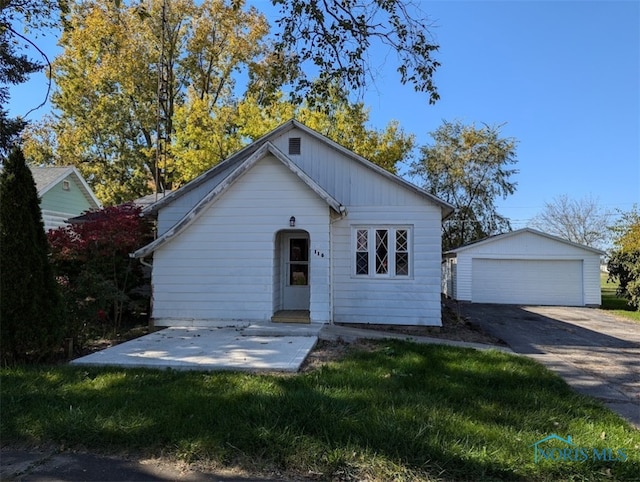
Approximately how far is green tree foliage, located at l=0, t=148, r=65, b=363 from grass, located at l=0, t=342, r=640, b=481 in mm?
521

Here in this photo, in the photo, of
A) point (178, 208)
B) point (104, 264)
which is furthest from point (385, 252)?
point (104, 264)

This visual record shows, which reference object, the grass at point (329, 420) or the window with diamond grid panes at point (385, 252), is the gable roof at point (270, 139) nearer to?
the window with diamond grid panes at point (385, 252)

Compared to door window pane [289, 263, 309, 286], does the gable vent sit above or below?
above

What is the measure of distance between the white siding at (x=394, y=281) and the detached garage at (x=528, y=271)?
1058cm

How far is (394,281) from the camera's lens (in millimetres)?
10711

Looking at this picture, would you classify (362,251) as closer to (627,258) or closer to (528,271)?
(528,271)

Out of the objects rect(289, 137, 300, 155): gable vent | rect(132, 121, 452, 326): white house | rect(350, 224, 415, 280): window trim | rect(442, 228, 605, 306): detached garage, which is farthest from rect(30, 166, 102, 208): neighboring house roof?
rect(442, 228, 605, 306): detached garage

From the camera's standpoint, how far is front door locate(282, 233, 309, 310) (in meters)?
11.0

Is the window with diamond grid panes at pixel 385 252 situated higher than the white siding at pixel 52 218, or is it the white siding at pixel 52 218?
the white siding at pixel 52 218

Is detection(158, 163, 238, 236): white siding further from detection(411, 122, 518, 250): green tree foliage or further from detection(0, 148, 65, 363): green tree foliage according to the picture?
detection(411, 122, 518, 250): green tree foliage

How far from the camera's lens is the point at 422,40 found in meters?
5.93

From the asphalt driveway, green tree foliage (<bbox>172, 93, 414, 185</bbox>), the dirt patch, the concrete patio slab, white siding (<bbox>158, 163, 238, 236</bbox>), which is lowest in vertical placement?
the asphalt driveway

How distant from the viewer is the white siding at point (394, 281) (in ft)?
34.6

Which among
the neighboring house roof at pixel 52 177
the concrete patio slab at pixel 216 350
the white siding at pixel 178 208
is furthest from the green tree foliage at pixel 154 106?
the concrete patio slab at pixel 216 350
